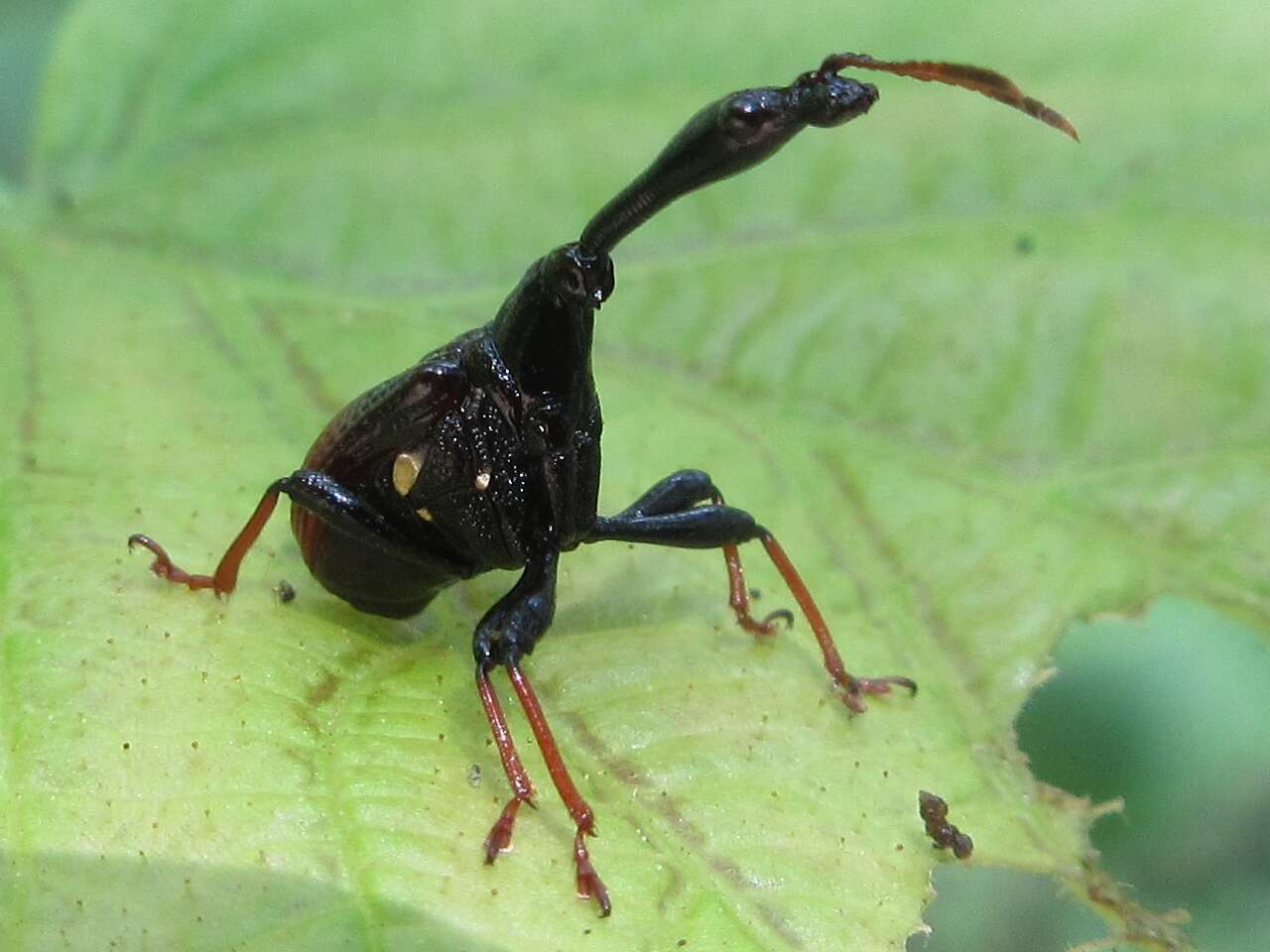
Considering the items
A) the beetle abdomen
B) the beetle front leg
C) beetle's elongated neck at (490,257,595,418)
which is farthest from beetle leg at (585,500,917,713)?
the beetle abdomen

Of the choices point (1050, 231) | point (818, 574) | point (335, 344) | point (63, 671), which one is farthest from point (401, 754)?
point (1050, 231)

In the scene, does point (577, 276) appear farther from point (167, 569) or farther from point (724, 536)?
point (167, 569)

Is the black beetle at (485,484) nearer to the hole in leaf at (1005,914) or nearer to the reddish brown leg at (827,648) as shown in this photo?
the reddish brown leg at (827,648)

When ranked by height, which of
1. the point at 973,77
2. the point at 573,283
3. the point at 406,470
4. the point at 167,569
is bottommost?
the point at 167,569

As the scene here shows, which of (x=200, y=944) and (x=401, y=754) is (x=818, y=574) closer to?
(x=401, y=754)

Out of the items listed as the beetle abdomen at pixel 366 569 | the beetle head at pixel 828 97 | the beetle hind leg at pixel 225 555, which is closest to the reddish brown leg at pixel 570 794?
the beetle abdomen at pixel 366 569

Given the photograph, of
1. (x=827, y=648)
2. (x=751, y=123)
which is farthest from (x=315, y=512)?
(x=751, y=123)
